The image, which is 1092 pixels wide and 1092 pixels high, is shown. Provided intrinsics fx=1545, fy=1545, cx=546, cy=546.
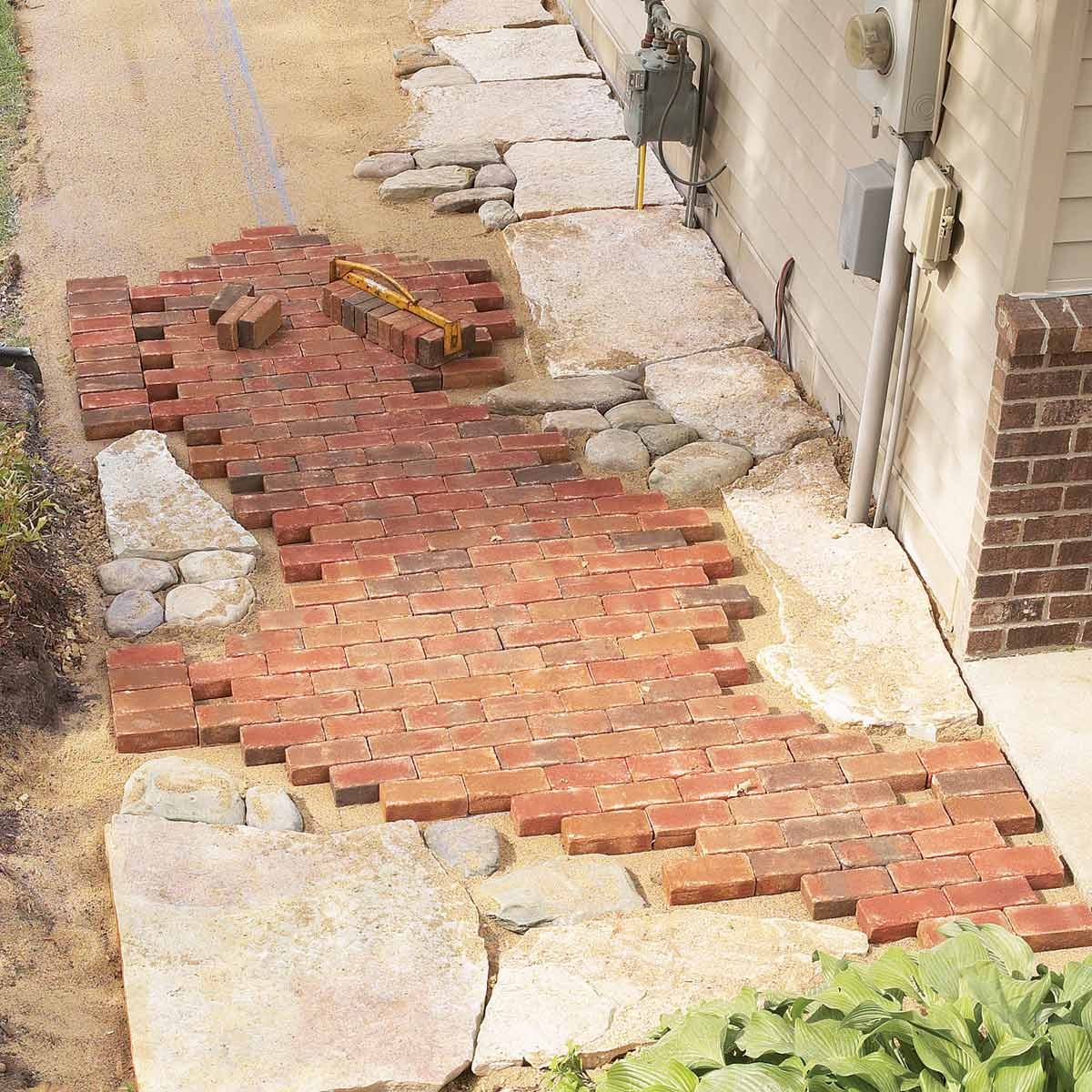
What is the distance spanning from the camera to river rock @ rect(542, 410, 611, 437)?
656cm

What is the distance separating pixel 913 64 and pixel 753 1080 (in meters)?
3.42

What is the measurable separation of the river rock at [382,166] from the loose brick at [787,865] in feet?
18.4

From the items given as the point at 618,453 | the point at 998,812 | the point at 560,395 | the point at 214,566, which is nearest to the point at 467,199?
the point at 560,395

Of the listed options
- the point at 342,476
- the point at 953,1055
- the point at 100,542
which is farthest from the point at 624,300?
the point at 953,1055

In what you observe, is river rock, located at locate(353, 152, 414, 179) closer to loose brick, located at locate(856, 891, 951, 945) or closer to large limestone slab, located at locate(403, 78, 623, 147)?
large limestone slab, located at locate(403, 78, 623, 147)

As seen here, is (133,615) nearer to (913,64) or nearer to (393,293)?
(393,293)

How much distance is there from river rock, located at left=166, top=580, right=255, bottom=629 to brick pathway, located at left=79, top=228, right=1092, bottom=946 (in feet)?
0.38

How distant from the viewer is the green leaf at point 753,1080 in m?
2.81

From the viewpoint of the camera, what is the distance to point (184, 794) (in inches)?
180

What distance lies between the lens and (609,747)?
4.85 meters

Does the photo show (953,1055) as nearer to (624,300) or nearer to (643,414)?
(643,414)

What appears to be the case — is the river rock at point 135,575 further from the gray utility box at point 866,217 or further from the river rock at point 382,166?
the river rock at point 382,166

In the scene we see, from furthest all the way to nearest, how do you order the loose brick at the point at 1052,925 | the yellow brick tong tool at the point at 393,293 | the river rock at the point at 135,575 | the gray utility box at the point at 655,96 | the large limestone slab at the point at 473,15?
1. the large limestone slab at the point at 473,15
2. the gray utility box at the point at 655,96
3. the yellow brick tong tool at the point at 393,293
4. the river rock at the point at 135,575
5. the loose brick at the point at 1052,925

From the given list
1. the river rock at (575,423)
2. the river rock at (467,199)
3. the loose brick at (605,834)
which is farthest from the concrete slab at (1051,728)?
the river rock at (467,199)
